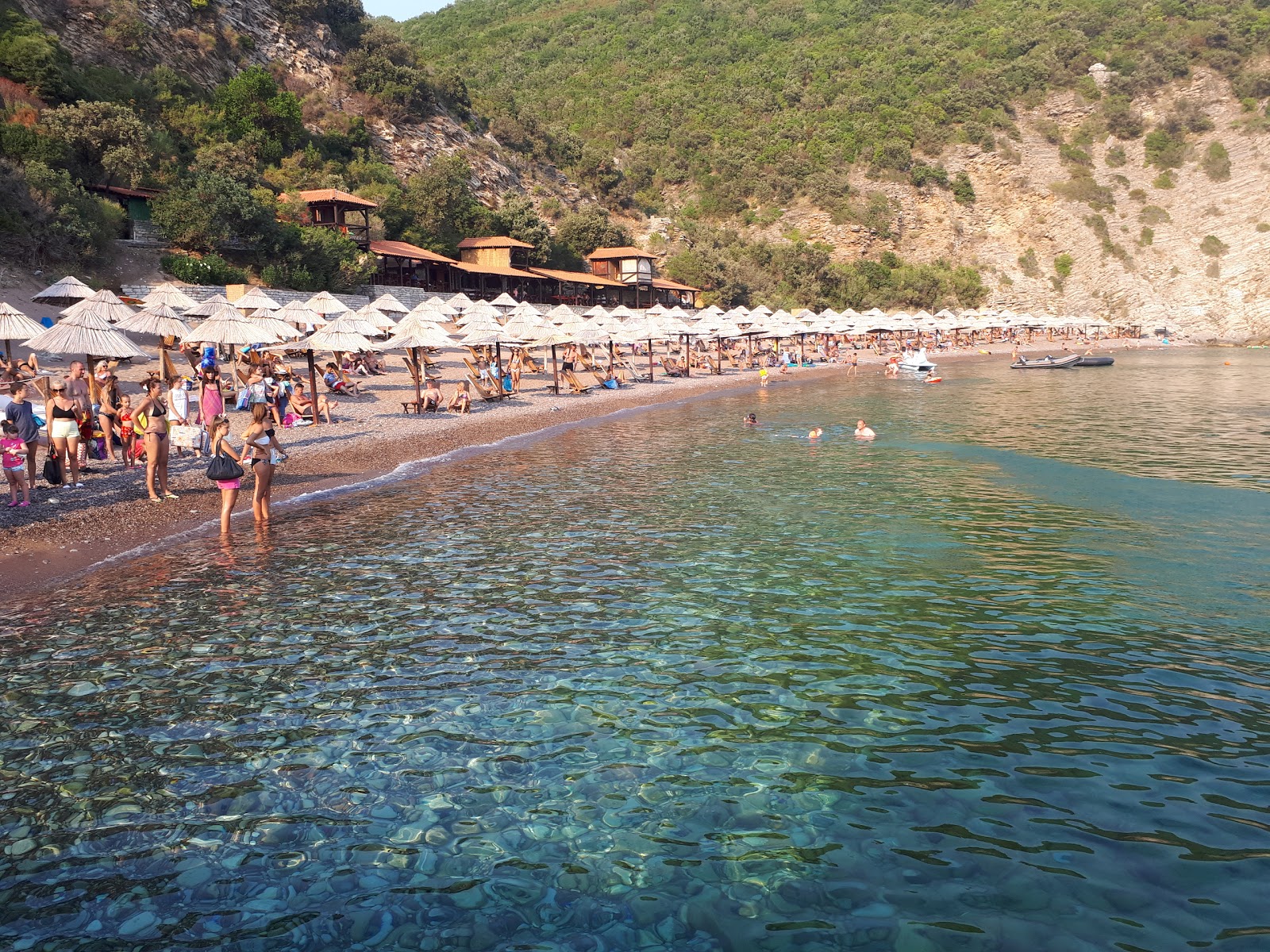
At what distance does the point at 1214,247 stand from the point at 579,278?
6614 cm

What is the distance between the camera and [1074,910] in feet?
14.7

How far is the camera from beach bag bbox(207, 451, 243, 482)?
1155 cm

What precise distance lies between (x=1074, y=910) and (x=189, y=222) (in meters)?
40.4

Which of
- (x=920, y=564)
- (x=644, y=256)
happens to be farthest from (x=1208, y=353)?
(x=920, y=564)

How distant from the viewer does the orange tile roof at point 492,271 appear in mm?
49688

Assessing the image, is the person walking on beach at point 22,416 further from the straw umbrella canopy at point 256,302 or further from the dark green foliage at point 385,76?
the dark green foliage at point 385,76

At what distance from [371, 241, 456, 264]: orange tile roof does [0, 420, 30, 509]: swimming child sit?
3439 cm

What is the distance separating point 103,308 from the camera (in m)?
18.1

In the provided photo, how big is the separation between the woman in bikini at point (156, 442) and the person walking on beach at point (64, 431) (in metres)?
1.07

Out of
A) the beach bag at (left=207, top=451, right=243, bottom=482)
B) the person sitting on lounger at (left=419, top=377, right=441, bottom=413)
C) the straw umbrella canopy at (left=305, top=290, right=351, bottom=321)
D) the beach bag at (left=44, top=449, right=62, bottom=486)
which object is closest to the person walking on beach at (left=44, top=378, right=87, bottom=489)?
the beach bag at (left=44, top=449, right=62, bottom=486)

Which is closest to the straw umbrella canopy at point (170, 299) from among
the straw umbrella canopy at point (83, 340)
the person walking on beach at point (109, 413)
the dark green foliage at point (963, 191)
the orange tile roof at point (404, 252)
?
the person walking on beach at point (109, 413)

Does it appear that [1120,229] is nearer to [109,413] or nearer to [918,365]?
[918,365]

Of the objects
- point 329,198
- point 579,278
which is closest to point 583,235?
point 579,278

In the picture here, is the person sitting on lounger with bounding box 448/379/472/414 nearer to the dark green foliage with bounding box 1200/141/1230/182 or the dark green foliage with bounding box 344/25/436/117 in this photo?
the dark green foliage with bounding box 344/25/436/117
